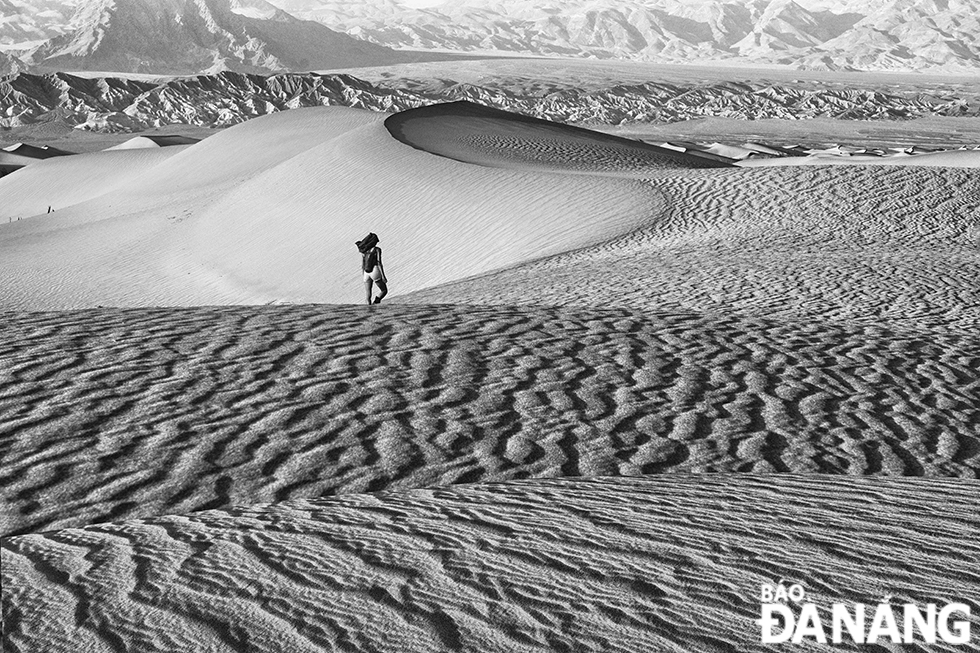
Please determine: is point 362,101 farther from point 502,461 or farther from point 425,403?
point 502,461

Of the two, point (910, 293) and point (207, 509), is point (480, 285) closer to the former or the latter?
point (910, 293)

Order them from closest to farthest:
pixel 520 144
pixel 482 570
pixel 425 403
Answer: pixel 482 570
pixel 425 403
pixel 520 144

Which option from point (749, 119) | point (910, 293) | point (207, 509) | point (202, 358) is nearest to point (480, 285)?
point (910, 293)

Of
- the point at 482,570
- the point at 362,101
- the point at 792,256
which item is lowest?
the point at 362,101

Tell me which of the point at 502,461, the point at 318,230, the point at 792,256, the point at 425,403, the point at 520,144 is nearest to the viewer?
the point at 502,461

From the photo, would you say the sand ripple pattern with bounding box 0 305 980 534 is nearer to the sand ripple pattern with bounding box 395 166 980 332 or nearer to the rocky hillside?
the sand ripple pattern with bounding box 395 166 980 332

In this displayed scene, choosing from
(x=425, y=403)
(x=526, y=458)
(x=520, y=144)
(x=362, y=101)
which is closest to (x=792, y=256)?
(x=425, y=403)

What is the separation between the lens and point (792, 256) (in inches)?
535

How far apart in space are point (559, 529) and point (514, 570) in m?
0.50

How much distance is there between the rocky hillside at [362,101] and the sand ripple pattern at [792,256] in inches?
5069

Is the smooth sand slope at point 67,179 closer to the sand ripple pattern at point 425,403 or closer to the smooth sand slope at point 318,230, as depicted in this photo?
the smooth sand slope at point 318,230

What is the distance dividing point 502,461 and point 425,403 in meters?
0.89

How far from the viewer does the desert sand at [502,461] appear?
3.04 meters

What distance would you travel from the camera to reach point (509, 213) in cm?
Result: 2083
